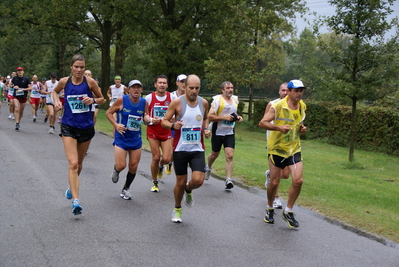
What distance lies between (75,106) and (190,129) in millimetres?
1738

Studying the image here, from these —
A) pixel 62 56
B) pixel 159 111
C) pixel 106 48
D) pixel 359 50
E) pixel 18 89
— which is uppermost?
pixel 106 48

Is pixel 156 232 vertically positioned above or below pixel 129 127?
below

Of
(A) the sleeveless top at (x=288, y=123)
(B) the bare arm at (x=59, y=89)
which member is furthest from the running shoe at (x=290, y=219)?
(B) the bare arm at (x=59, y=89)

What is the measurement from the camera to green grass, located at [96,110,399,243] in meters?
7.55

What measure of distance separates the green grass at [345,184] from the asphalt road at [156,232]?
54 centimetres

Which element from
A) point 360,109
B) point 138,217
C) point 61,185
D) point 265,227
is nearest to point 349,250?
point 265,227

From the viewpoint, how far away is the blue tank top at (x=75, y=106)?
6.95 metres

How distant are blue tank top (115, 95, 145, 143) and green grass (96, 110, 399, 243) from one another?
9.89 feet

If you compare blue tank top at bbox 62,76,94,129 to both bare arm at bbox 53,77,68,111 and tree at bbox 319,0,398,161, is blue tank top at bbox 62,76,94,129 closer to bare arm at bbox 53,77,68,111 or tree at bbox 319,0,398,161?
bare arm at bbox 53,77,68,111

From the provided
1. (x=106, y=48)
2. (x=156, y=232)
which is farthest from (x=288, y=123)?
(x=106, y=48)

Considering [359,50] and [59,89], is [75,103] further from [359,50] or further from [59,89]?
[359,50]

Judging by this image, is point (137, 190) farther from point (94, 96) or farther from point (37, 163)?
point (37, 163)

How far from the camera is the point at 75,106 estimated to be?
695 cm

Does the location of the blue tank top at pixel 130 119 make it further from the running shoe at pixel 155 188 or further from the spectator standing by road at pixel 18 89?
the spectator standing by road at pixel 18 89
